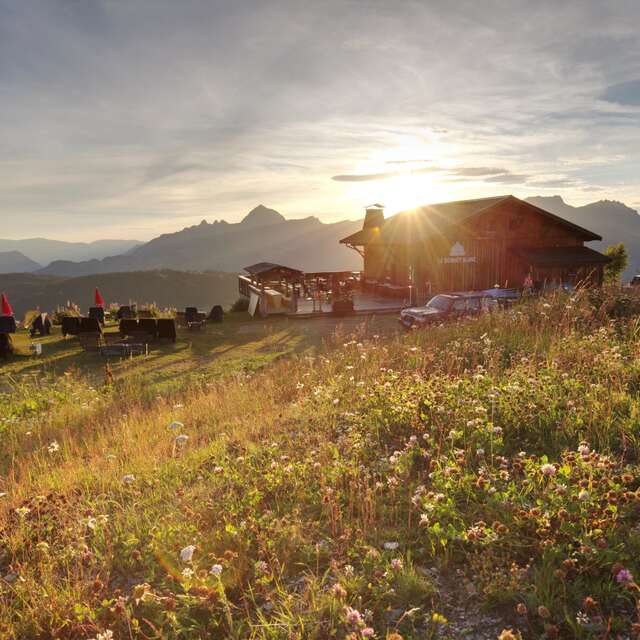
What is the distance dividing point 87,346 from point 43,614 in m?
17.0

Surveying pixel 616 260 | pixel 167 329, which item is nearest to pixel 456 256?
pixel 167 329

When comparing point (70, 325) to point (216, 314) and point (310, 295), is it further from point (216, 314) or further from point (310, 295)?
point (310, 295)

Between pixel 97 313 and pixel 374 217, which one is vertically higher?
pixel 374 217

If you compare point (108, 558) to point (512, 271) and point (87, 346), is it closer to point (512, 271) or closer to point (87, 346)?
point (87, 346)

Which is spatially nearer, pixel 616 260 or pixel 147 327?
pixel 147 327

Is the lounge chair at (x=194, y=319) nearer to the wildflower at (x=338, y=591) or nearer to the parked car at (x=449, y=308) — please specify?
the parked car at (x=449, y=308)

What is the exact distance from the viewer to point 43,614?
3297 millimetres

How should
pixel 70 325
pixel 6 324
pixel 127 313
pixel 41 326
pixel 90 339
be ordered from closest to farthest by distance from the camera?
pixel 90 339, pixel 6 324, pixel 70 325, pixel 41 326, pixel 127 313

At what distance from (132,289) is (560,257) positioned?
548 feet

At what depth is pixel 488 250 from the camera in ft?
97.3

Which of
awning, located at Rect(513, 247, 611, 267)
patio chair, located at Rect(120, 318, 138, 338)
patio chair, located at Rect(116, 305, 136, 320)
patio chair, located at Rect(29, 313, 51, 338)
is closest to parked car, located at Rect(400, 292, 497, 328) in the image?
patio chair, located at Rect(120, 318, 138, 338)

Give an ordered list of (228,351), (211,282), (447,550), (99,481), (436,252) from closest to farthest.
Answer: (447,550) < (99,481) < (228,351) < (436,252) < (211,282)

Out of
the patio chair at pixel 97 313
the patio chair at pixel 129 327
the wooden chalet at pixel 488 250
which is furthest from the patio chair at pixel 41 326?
the wooden chalet at pixel 488 250

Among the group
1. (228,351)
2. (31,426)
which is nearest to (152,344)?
(228,351)
